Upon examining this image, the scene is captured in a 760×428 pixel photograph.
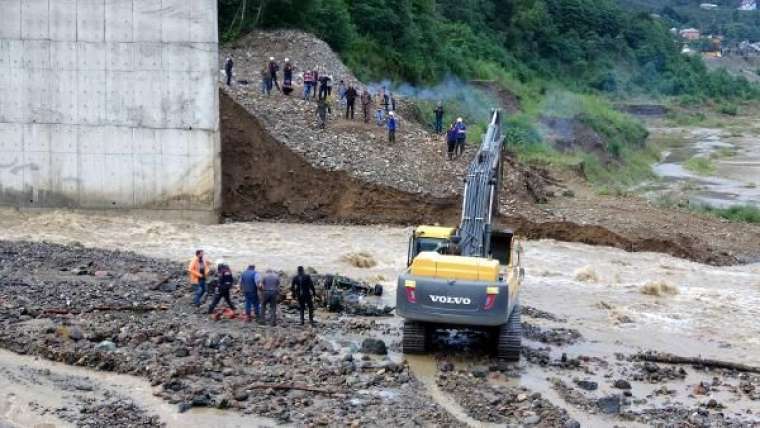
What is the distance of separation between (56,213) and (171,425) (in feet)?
61.0

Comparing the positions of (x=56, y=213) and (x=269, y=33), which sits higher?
(x=269, y=33)

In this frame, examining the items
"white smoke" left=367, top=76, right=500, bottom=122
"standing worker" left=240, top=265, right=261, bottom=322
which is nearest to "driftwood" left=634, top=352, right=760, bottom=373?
"standing worker" left=240, top=265, right=261, bottom=322

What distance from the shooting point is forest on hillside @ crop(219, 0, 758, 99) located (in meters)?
53.5

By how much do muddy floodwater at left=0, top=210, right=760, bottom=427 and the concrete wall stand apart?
0.98 metres

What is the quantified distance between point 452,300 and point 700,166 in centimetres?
4955

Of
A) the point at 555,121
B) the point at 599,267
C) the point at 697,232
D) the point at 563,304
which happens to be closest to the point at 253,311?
the point at 563,304

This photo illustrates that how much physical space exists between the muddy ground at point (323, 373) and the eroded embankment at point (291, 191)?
35.9ft

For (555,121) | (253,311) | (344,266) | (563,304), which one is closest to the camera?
(253,311)

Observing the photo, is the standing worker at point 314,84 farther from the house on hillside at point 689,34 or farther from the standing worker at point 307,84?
the house on hillside at point 689,34

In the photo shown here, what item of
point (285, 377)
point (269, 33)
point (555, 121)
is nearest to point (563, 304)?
point (285, 377)

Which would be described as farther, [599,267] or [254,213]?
[254,213]

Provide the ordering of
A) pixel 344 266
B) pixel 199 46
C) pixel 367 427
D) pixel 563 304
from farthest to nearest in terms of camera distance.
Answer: pixel 199 46
pixel 344 266
pixel 563 304
pixel 367 427

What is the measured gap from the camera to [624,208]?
38.2 metres

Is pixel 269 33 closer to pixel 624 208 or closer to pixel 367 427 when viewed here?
pixel 624 208
